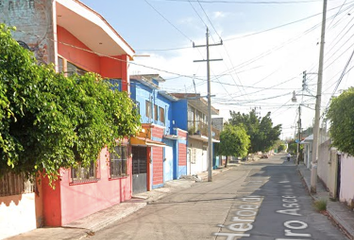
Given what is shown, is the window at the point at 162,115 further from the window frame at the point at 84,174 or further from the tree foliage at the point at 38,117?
the tree foliage at the point at 38,117

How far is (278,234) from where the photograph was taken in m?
7.52

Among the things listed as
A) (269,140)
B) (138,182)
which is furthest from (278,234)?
(269,140)

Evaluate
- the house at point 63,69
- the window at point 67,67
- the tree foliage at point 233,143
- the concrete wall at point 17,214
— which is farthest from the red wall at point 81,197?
the tree foliage at point 233,143

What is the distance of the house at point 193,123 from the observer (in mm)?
25000

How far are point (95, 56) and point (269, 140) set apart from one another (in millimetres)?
44752

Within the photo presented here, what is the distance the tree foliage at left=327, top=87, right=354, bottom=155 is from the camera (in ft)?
22.9

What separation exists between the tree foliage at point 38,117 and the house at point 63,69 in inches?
93.2

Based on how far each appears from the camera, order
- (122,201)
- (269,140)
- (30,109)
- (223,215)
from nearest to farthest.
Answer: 1. (30,109)
2. (223,215)
3. (122,201)
4. (269,140)

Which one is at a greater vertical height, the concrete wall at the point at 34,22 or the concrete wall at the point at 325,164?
the concrete wall at the point at 34,22

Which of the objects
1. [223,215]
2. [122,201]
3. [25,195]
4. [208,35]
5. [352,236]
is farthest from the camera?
[208,35]

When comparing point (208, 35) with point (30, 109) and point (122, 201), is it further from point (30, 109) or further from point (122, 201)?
point (30, 109)

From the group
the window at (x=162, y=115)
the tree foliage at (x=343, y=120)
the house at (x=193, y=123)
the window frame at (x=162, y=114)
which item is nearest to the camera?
the tree foliage at (x=343, y=120)

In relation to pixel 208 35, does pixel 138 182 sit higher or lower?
lower

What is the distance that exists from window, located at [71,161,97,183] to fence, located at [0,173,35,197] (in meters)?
1.58
